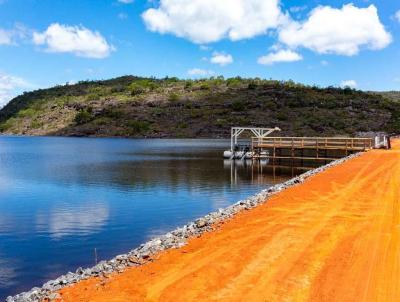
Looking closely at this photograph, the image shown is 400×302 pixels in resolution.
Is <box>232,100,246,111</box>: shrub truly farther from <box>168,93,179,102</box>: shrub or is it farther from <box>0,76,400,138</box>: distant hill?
<box>168,93,179,102</box>: shrub

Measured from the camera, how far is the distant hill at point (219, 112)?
418ft

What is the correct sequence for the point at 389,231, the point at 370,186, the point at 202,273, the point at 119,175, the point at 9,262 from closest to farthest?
the point at 202,273, the point at 389,231, the point at 9,262, the point at 370,186, the point at 119,175

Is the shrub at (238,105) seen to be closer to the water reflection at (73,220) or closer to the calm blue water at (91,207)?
the calm blue water at (91,207)

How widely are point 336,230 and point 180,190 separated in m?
19.9

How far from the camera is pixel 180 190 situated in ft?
109

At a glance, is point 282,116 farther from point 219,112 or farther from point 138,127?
point 138,127

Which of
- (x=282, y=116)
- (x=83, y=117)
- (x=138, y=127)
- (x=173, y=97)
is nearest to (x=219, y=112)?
(x=282, y=116)

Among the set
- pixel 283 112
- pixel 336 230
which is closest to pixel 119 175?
pixel 336 230

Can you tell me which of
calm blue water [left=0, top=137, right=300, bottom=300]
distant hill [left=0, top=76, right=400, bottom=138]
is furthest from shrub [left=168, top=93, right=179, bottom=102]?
calm blue water [left=0, top=137, right=300, bottom=300]

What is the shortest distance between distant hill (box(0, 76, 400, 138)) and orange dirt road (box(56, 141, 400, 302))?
105587 millimetres

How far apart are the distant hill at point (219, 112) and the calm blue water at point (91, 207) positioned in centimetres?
8460

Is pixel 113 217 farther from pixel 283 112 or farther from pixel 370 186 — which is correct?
pixel 283 112

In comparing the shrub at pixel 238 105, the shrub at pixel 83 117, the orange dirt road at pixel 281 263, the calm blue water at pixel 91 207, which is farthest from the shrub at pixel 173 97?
the orange dirt road at pixel 281 263

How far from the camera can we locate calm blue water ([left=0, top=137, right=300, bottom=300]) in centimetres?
1675
